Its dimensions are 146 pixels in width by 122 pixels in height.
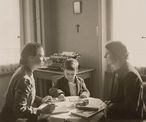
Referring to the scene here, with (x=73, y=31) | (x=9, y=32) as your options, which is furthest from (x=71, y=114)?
(x=9, y=32)

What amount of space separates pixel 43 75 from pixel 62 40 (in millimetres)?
865

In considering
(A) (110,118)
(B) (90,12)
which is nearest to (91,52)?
(B) (90,12)

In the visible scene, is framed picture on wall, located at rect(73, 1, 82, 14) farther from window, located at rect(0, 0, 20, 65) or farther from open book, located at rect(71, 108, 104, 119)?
open book, located at rect(71, 108, 104, 119)

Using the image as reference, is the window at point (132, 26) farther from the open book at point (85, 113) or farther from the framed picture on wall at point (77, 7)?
the open book at point (85, 113)

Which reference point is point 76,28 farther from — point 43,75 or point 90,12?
point 43,75

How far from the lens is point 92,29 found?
177 inches

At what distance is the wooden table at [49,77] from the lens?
165 inches

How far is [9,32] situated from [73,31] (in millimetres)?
1054

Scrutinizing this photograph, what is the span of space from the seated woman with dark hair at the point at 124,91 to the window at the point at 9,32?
2.35m

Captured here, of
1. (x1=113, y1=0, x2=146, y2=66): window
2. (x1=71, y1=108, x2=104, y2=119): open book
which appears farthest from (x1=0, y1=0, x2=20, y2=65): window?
(x1=71, y1=108, x2=104, y2=119): open book

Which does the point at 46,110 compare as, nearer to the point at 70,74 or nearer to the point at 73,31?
the point at 70,74

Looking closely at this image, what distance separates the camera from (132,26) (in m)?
4.24

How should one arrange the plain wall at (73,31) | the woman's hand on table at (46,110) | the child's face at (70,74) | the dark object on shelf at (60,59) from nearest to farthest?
the woman's hand on table at (46,110)
the child's face at (70,74)
the dark object on shelf at (60,59)
the plain wall at (73,31)

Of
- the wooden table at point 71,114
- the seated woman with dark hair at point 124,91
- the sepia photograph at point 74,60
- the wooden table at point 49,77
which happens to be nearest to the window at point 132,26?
the sepia photograph at point 74,60
